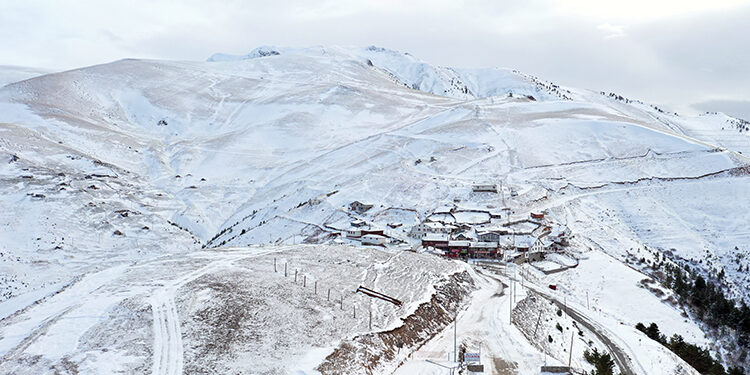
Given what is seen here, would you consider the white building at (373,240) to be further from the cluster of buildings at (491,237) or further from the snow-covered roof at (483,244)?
the snow-covered roof at (483,244)

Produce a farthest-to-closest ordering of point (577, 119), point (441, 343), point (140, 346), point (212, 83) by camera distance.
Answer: point (212, 83), point (577, 119), point (441, 343), point (140, 346)

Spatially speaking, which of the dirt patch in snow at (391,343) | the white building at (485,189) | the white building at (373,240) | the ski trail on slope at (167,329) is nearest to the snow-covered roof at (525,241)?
the white building at (373,240)

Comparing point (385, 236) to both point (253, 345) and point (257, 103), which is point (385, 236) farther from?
point (257, 103)

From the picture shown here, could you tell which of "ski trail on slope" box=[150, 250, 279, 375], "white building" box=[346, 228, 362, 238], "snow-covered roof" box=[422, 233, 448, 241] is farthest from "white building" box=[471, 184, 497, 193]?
"ski trail on slope" box=[150, 250, 279, 375]

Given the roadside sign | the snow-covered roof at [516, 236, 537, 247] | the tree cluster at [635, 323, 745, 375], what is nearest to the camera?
the roadside sign

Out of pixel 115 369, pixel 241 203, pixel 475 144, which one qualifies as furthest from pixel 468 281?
pixel 475 144

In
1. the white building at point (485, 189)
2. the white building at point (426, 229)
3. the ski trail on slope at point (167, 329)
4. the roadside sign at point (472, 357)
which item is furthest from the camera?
the white building at point (485, 189)

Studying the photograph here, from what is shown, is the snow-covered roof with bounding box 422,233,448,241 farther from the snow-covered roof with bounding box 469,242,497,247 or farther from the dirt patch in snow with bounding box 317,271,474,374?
the dirt patch in snow with bounding box 317,271,474,374

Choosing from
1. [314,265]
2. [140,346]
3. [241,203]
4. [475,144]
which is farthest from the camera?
[475,144]

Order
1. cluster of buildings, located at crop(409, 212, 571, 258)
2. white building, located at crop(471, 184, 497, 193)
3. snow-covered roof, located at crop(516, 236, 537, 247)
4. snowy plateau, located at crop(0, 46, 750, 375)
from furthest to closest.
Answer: white building, located at crop(471, 184, 497, 193) → snow-covered roof, located at crop(516, 236, 537, 247) → cluster of buildings, located at crop(409, 212, 571, 258) → snowy plateau, located at crop(0, 46, 750, 375)
